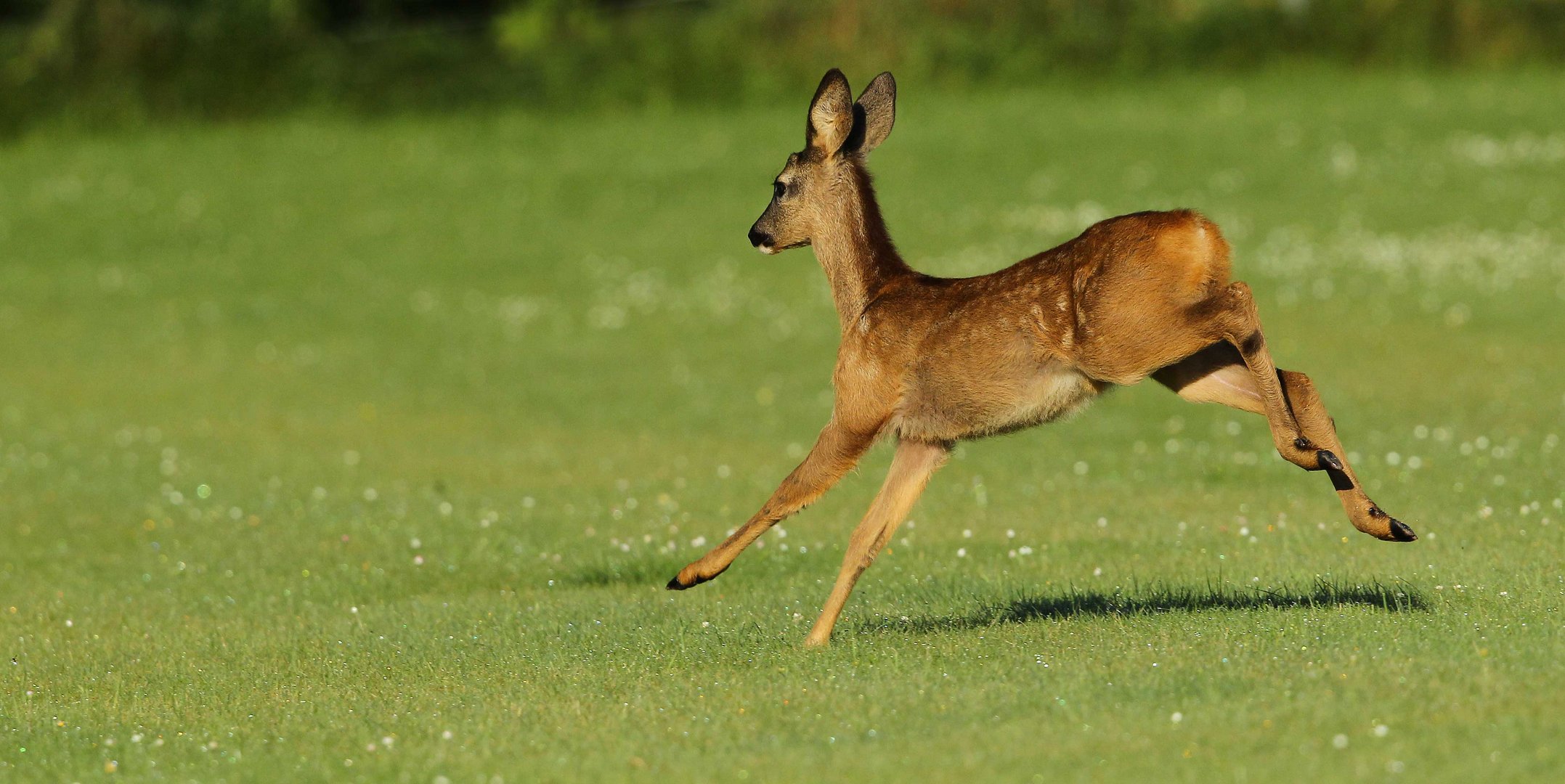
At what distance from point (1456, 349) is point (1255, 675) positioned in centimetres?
1257

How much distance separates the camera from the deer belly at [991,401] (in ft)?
25.1

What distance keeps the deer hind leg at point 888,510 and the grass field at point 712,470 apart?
288 mm

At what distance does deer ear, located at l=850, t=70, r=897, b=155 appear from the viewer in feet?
28.5

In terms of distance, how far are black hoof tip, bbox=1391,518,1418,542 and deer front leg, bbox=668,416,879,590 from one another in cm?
204

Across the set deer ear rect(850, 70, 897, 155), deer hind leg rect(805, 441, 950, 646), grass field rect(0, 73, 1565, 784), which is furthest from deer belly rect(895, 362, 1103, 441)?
deer ear rect(850, 70, 897, 155)

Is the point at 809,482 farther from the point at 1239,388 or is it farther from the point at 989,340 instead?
the point at 1239,388

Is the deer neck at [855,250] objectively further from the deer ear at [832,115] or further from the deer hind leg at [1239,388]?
the deer hind leg at [1239,388]

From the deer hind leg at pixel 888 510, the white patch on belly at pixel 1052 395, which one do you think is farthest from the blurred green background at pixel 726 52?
the white patch on belly at pixel 1052 395

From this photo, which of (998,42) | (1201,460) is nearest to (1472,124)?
(998,42)

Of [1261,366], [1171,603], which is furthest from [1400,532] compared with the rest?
[1171,603]

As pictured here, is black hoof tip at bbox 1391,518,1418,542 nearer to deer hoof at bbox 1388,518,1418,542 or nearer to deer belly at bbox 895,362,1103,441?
deer hoof at bbox 1388,518,1418,542

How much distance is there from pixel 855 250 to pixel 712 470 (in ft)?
21.5

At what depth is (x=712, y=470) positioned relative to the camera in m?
14.9

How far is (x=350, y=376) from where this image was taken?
20.3 meters
